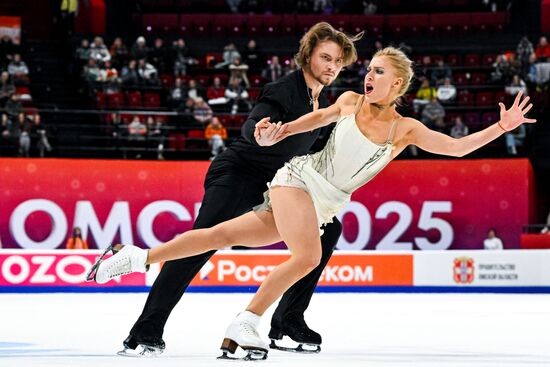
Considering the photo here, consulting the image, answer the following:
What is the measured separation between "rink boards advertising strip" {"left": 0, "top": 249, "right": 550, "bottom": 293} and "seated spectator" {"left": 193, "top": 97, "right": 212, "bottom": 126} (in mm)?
3759

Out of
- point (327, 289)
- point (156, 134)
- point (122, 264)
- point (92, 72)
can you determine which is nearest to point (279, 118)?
point (122, 264)

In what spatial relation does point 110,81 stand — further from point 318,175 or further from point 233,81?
point 318,175

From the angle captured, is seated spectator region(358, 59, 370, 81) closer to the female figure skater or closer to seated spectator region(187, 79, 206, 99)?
seated spectator region(187, 79, 206, 99)

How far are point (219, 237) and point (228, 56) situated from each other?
1505 centimetres

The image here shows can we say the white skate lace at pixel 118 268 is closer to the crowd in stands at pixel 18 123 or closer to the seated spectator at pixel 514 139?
the crowd in stands at pixel 18 123

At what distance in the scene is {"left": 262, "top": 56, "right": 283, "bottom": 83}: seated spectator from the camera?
62.1 feet

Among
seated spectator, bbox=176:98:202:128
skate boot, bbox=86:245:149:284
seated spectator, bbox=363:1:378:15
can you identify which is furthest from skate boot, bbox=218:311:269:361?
seated spectator, bbox=363:1:378:15

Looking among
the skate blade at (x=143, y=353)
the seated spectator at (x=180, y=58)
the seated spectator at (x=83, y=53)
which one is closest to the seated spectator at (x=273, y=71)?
the seated spectator at (x=180, y=58)

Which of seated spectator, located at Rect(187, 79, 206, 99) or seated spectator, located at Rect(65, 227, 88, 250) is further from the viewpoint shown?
seated spectator, located at Rect(187, 79, 206, 99)

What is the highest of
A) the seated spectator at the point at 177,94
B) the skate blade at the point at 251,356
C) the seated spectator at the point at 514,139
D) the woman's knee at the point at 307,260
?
the seated spectator at the point at 177,94

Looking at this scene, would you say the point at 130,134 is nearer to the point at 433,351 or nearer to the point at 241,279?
the point at 241,279

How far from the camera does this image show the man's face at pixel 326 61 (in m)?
5.62

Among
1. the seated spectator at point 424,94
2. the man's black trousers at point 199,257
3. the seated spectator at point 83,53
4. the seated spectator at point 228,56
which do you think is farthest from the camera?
the seated spectator at point 228,56

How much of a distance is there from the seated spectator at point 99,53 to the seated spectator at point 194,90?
1.86 metres
